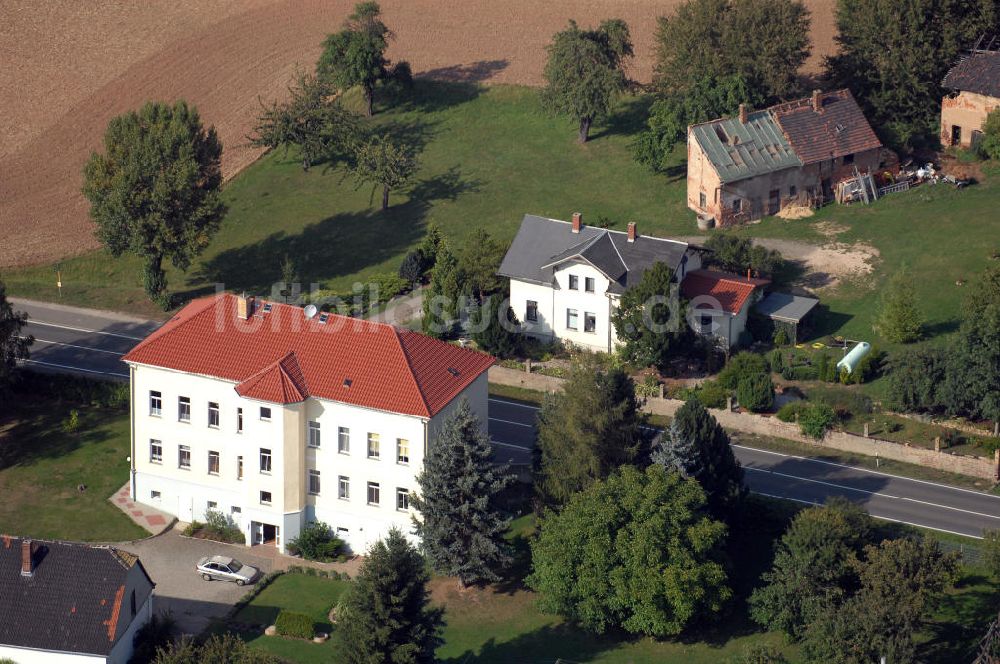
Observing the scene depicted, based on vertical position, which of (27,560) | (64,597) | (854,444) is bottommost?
(64,597)

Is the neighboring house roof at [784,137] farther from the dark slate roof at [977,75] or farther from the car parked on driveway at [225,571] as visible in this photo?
the car parked on driveway at [225,571]

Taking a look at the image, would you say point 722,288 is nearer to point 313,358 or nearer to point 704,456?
point 704,456

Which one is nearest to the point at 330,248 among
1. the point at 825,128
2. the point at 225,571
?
the point at 825,128

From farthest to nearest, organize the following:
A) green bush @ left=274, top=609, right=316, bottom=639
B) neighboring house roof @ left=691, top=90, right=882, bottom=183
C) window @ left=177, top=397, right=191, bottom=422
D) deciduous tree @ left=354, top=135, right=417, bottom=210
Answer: deciduous tree @ left=354, top=135, right=417, bottom=210
neighboring house roof @ left=691, top=90, right=882, bottom=183
window @ left=177, top=397, right=191, bottom=422
green bush @ left=274, top=609, right=316, bottom=639

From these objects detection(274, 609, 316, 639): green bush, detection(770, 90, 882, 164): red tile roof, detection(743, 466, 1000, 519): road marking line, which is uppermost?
detection(770, 90, 882, 164): red tile roof

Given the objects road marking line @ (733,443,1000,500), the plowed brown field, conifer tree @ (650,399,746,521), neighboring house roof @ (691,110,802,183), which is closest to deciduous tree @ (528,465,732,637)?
conifer tree @ (650,399,746,521)

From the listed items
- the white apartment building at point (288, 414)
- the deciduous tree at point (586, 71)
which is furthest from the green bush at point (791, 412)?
the deciduous tree at point (586, 71)

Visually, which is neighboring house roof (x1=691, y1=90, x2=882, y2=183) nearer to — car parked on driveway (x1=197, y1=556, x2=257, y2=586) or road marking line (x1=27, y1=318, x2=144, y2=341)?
road marking line (x1=27, y1=318, x2=144, y2=341)
